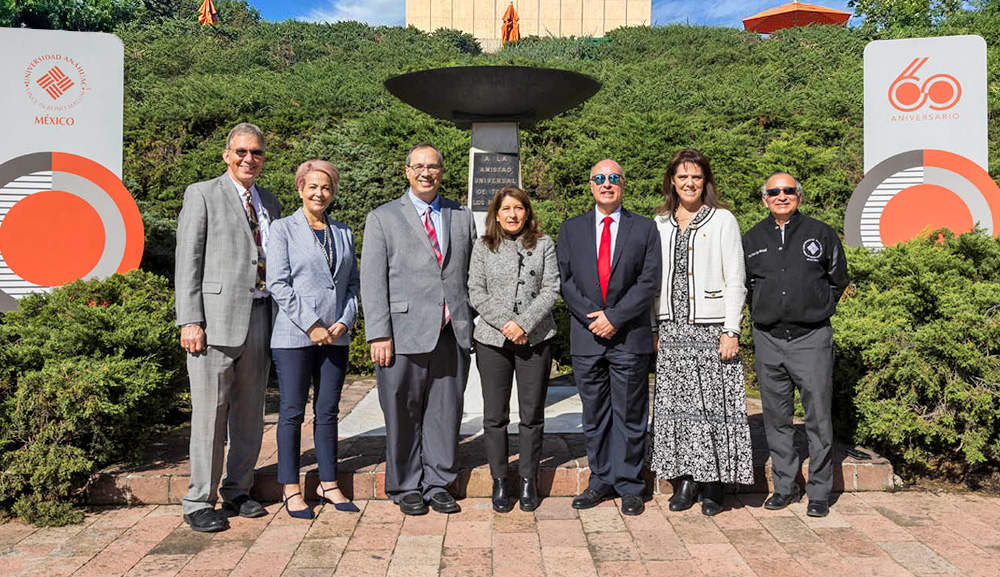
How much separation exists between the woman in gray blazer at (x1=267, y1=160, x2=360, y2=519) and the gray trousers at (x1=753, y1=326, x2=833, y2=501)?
80.5 inches

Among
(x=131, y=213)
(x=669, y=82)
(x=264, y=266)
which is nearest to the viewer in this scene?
(x=264, y=266)

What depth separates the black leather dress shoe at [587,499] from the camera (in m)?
3.23

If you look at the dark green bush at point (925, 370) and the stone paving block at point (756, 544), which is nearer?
the stone paving block at point (756, 544)

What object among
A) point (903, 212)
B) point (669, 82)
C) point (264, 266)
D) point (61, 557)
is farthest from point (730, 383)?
point (669, 82)

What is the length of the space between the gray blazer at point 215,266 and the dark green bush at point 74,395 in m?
0.79

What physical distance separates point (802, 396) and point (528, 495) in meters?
1.42

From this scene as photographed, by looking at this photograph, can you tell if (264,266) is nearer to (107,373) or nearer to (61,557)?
(107,373)

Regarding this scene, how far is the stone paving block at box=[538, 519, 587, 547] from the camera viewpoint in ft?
9.27

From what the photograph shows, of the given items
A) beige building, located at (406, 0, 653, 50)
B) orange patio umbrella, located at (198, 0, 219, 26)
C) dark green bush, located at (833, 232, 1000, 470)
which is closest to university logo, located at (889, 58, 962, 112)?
dark green bush, located at (833, 232, 1000, 470)

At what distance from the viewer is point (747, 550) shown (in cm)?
275

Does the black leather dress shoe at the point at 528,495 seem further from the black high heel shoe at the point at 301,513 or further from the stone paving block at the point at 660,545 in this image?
the black high heel shoe at the point at 301,513

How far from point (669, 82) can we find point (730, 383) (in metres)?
12.2

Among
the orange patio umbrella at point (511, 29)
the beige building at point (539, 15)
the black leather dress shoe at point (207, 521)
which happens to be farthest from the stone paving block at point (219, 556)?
the beige building at point (539, 15)

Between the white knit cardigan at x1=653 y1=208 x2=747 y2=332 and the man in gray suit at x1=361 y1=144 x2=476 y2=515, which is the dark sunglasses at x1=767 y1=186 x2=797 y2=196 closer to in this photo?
the white knit cardigan at x1=653 y1=208 x2=747 y2=332
